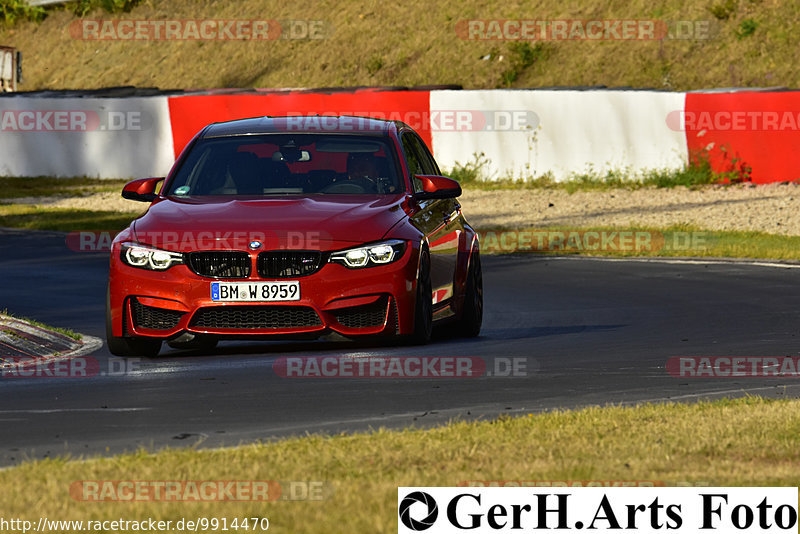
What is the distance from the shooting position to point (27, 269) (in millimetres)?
18906

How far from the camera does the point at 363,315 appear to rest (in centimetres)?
1041

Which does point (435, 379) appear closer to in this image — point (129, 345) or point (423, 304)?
point (423, 304)

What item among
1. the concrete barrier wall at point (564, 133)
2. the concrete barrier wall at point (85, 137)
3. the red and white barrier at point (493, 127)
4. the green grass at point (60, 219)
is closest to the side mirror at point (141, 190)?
the green grass at point (60, 219)

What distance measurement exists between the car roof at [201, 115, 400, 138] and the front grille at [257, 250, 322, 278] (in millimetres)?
1706

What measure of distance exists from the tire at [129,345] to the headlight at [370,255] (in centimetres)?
139

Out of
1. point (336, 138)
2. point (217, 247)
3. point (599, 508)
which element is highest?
point (336, 138)

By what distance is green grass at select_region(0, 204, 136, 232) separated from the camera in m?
26.0

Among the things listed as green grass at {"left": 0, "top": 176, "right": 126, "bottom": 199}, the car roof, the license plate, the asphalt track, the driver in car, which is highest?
green grass at {"left": 0, "top": 176, "right": 126, "bottom": 199}

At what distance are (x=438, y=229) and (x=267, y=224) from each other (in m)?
1.50

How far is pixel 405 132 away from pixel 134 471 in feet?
20.4

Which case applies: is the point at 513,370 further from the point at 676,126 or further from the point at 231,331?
the point at 676,126

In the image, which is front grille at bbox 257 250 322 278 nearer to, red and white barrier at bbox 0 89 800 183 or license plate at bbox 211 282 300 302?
license plate at bbox 211 282 300 302

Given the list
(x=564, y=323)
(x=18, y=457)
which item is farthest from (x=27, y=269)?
(x=18, y=457)

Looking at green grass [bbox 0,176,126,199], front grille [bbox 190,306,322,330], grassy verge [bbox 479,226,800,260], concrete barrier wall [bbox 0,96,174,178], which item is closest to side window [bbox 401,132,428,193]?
front grille [bbox 190,306,322,330]
